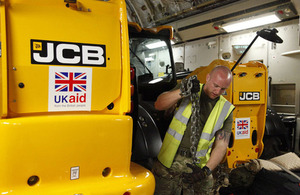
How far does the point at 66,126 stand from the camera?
155 cm

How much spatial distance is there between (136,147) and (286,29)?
429 cm

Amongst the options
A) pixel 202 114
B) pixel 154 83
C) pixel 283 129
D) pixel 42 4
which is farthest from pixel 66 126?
pixel 283 129

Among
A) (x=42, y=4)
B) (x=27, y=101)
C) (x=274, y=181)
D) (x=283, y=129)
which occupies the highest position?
(x=42, y=4)

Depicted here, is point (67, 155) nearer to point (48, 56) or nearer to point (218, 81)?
point (48, 56)

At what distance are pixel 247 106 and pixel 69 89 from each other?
2.70 metres

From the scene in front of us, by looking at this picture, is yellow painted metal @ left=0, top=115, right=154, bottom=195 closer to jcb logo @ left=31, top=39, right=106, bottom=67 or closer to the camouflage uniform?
jcb logo @ left=31, top=39, right=106, bottom=67

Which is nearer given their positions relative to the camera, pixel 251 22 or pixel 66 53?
pixel 66 53

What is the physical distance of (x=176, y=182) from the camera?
2459 millimetres

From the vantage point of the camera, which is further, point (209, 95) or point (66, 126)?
point (209, 95)

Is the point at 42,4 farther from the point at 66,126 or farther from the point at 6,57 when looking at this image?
the point at 66,126

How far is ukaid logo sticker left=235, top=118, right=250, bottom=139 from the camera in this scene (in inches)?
139

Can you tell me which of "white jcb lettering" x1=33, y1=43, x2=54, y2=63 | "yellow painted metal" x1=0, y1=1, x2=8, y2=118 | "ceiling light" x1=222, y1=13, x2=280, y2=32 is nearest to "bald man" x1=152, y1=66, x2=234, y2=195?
"white jcb lettering" x1=33, y1=43, x2=54, y2=63

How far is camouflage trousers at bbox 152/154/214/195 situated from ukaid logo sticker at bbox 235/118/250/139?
128 cm

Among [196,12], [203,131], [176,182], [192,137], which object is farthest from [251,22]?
[176,182]
